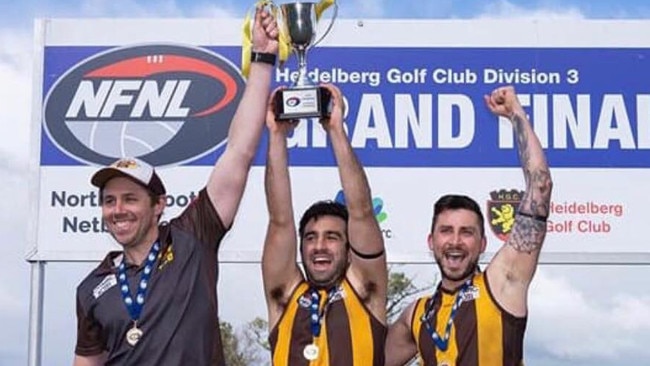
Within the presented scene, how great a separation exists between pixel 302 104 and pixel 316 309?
0.86 m

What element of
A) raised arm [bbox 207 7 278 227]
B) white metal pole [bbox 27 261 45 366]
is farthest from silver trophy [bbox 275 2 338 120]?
white metal pole [bbox 27 261 45 366]

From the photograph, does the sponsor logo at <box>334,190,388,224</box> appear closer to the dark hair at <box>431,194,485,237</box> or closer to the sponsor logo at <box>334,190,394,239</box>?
the sponsor logo at <box>334,190,394,239</box>

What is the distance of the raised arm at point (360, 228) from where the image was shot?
4.52m

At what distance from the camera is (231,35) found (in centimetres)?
698

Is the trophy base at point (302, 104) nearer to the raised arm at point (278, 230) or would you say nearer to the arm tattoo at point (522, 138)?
the raised arm at point (278, 230)

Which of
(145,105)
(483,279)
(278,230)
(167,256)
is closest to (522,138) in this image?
(483,279)

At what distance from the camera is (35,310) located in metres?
6.68

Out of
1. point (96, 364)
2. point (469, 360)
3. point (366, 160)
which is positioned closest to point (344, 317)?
point (469, 360)

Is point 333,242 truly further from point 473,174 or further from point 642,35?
point 642,35

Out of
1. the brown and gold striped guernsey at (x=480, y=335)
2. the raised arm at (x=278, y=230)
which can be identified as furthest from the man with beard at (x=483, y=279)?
the raised arm at (x=278, y=230)

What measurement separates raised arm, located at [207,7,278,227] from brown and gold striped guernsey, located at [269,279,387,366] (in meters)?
0.62

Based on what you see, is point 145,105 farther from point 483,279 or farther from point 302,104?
point 483,279

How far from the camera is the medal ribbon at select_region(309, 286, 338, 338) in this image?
4496 mm

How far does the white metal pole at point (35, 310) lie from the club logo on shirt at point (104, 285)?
2.67 m
